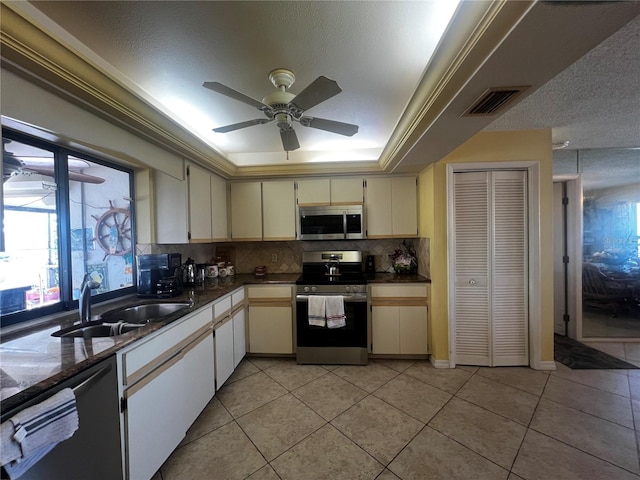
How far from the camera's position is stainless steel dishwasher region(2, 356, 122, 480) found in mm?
989

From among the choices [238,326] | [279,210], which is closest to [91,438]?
[238,326]

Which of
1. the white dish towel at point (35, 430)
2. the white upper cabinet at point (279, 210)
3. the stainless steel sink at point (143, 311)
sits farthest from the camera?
the white upper cabinet at point (279, 210)

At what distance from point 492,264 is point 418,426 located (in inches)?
67.2

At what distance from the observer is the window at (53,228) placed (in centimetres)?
152

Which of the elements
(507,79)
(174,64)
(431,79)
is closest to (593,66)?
(507,79)

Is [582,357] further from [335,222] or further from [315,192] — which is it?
[315,192]

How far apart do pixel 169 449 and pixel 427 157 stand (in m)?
2.99

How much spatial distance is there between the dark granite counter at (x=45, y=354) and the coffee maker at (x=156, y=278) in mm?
412

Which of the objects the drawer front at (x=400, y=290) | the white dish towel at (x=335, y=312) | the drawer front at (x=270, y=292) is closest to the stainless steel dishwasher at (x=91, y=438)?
the drawer front at (x=270, y=292)

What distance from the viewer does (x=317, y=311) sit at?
271 cm

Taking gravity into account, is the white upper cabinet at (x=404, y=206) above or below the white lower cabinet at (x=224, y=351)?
above

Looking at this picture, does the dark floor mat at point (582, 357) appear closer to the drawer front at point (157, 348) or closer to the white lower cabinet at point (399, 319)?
the white lower cabinet at point (399, 319)

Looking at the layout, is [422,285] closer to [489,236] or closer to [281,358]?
[489,236]

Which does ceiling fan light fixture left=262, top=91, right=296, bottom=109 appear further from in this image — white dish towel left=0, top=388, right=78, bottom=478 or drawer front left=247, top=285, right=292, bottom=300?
drawer front left=247, top=285, right=292, bottom=300
